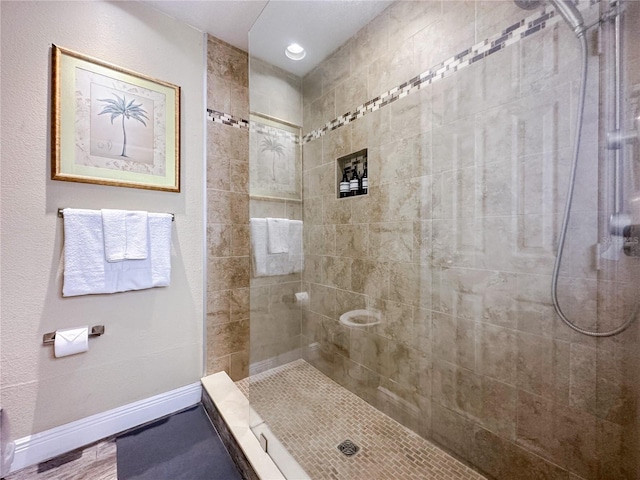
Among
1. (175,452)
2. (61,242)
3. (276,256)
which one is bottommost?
(175,452)

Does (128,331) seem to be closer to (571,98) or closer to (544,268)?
(544,268)

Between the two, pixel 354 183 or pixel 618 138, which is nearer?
pixel 618 138

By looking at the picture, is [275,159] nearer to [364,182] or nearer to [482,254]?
[364,182]

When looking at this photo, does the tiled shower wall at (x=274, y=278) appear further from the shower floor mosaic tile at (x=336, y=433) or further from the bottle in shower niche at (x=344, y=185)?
the bottle in shower niche at (x=344, y=185)

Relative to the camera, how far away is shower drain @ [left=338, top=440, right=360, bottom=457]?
1.21 meters

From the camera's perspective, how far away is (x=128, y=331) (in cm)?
147

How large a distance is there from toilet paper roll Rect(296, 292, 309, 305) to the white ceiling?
5.01 feet

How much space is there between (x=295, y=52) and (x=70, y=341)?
207 cm

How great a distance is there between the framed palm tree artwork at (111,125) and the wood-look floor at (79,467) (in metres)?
1.35

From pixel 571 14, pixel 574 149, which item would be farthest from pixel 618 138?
pixel 571 14

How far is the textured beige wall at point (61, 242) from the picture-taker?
3.90ft

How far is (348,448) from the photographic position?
4.04ft

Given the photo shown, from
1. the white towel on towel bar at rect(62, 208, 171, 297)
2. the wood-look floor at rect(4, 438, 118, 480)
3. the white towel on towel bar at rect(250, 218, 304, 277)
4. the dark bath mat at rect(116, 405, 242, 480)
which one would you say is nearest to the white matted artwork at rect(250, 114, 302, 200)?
the white towel on towel bar at rect(250, 218, 304, 277)

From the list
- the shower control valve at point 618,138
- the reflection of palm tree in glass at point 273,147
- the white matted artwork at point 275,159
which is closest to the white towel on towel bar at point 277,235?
the white matted artwork at point 275,159
